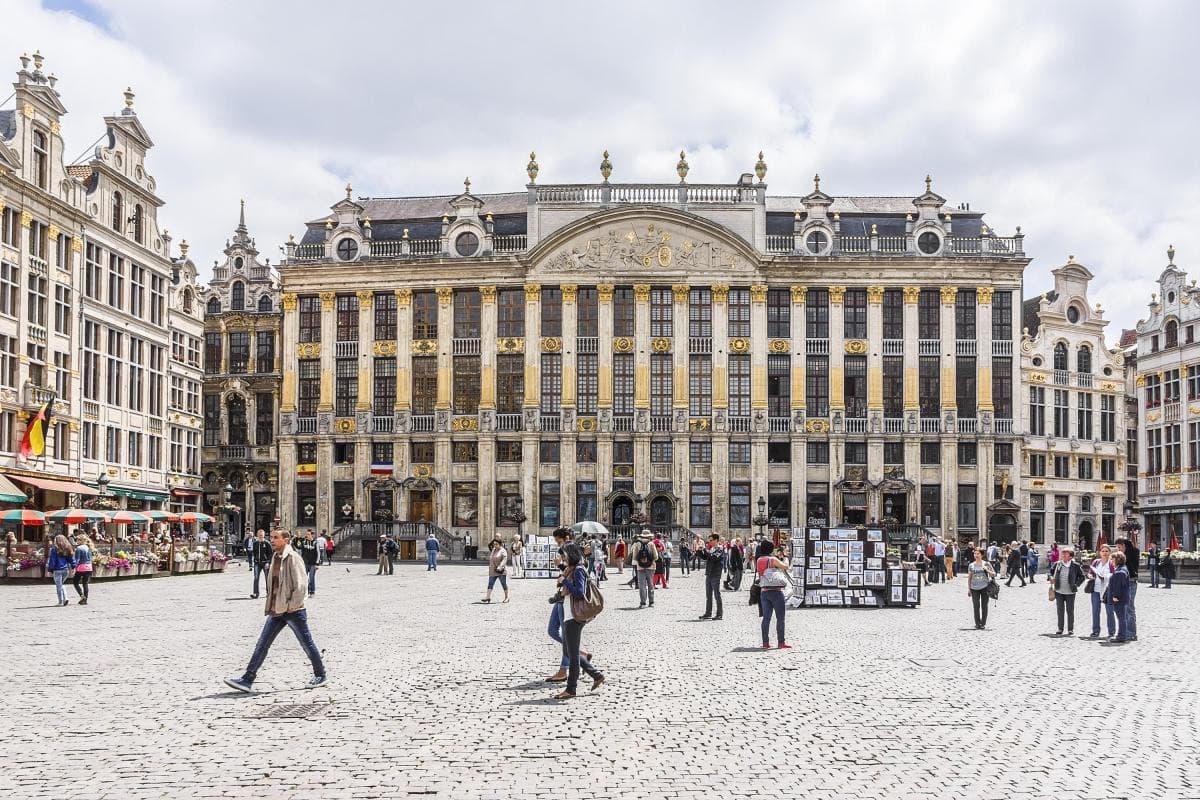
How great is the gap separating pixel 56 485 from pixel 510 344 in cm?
2791

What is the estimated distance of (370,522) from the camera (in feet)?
236

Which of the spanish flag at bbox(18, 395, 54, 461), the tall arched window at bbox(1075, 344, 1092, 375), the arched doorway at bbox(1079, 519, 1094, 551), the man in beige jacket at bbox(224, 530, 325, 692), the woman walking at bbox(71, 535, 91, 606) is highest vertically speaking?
the tall arched window at bbox(1075, 344, 1092, 375)

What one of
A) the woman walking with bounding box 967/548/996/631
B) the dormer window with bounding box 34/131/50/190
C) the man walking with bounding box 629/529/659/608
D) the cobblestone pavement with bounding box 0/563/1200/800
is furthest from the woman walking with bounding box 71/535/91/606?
the dormer window with bounding box 34/131/50/190

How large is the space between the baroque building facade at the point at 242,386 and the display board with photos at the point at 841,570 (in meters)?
53.0

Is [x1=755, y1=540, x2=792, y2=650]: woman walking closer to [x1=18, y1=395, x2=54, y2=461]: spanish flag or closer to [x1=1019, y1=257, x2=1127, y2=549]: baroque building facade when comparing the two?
[x1=18, y1=395, x2=54, y2=461]: spanish flag

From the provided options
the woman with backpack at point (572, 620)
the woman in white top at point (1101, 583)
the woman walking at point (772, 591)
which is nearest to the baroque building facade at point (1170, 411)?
the woman in white top at point (1101, 583)

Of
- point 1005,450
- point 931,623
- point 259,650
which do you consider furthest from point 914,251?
point 259,650

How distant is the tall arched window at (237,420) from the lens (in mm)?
81938

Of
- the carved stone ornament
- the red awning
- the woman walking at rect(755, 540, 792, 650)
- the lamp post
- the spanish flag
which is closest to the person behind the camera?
the woman walking at rect(755, 540, 792, 650)

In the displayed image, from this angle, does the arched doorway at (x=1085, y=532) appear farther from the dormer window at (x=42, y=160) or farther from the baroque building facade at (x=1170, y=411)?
the dormer window at (x=42, y=160)

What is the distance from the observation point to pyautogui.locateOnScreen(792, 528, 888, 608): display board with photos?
32438 millimetres

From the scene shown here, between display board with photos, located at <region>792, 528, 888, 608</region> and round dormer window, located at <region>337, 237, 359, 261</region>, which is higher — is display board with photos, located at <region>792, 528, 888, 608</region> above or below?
below

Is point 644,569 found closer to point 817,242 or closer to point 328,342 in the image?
point 817,242

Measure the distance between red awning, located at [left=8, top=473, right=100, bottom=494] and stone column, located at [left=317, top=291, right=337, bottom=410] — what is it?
67.7 feet
